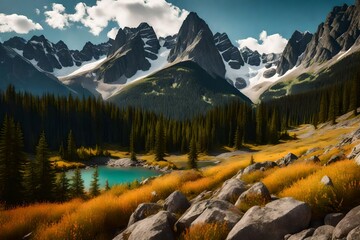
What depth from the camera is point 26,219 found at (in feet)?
41.5

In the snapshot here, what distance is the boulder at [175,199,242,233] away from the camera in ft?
31.4

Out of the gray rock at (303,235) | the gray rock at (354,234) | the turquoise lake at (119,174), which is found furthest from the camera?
the turquoise lake at (119,174)

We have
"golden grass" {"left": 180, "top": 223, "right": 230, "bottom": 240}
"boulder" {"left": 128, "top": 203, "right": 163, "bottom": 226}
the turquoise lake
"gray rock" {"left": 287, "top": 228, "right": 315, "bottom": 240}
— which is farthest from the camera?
the turquoise lake

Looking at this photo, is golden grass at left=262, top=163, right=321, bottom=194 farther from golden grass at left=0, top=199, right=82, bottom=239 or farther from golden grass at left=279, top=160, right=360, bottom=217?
golden grass at left=0, top=199, right=82, bottom=239

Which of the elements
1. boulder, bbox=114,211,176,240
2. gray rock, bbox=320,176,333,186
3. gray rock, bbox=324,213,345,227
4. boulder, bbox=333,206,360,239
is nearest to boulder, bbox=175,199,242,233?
boulder, bbox=114,211,176,240

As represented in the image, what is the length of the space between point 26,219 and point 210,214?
8.24 m

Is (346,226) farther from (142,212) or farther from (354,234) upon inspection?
(142,212)

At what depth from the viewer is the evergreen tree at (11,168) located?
2714 centimetres

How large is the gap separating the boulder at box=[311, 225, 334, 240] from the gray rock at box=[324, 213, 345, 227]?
2.39 ft

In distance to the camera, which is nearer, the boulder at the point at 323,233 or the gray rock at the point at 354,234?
the gray rock at the point at 354,234

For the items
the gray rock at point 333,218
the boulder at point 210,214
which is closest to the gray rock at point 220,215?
the boulder at point 210,214

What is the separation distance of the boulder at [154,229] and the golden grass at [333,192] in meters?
4.75

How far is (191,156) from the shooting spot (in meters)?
67.3

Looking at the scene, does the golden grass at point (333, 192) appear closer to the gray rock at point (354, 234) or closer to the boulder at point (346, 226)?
the boulder at point (346, 226)
